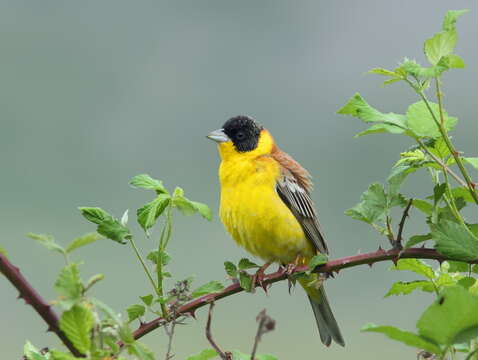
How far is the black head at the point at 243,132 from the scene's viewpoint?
4.71 m

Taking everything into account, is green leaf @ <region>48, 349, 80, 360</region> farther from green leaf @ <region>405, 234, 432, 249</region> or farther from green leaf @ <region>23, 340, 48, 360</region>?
green leaf @ <region>405, 234, 432, 249</region>

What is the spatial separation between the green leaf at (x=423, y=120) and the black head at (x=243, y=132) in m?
2.98

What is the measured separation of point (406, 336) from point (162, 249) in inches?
26.3

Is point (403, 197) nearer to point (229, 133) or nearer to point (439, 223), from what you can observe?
point (439, 223)

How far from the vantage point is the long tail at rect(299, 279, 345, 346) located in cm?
374

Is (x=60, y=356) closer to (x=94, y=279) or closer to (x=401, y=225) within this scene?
(x=94, y=279)

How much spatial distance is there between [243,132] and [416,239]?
328cm

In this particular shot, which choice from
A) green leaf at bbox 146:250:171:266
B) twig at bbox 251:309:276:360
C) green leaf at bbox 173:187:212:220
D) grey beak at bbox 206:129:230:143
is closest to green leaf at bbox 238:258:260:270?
green leaf at bbox 173:187:212:220

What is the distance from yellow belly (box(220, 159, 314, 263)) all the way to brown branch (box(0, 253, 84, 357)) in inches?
118

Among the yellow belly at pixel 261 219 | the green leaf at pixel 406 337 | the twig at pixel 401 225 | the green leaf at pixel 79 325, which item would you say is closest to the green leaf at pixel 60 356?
the green leaf at pixel 79 325

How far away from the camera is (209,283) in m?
1.66

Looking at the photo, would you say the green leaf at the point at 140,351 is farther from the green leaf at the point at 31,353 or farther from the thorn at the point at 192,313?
the thorn at the point at 192,313

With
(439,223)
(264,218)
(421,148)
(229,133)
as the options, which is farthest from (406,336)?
(229,133)

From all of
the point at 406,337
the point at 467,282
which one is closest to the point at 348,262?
the point at 467,282
